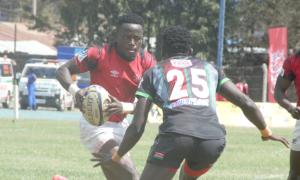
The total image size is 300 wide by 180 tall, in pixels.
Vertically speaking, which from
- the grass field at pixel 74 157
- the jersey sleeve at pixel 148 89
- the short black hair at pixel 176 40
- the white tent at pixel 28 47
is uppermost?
the white tent at pixel 28 47

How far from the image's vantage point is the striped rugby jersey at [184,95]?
362 centimetres

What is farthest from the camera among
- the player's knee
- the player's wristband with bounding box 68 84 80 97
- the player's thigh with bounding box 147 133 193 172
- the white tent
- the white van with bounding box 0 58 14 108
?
the white tent

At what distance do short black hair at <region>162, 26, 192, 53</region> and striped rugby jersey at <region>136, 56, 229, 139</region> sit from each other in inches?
5.7

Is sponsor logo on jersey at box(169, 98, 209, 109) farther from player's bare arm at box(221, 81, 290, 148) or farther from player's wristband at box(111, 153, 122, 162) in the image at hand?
player's wristband at box(111, 153, 122, 162)

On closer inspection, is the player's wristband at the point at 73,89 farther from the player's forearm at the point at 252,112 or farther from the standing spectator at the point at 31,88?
the standing spectator at the point at 31,88

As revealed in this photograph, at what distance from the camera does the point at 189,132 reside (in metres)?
3.57

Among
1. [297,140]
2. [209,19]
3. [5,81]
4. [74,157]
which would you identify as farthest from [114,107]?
[209,19]

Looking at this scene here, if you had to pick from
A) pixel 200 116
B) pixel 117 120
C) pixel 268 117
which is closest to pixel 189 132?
pixel 200 116

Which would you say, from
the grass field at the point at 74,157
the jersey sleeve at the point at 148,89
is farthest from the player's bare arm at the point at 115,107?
the grass field at the point at 74,157

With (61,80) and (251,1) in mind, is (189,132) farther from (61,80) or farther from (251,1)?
(251,1)

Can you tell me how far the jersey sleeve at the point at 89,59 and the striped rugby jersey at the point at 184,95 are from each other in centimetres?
141

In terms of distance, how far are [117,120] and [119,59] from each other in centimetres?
72

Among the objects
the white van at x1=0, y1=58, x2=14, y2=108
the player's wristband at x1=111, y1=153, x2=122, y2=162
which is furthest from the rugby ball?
the white van at x1=0, y1=58, x2=14, y2=108

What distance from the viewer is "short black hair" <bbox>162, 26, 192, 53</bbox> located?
3.90 meters
